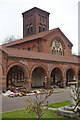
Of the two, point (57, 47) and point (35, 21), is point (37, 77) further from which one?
point (35, 21)

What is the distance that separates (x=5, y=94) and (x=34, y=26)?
25744 mm

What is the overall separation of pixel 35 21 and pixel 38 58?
1938 centimetres

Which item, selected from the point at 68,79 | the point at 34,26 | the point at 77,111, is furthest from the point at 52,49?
the point at 77,111

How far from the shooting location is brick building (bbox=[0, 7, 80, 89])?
66.8ft

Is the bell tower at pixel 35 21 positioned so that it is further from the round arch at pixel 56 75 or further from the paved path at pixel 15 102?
the paved path at pixel 15 102

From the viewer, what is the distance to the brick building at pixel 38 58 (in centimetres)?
2035

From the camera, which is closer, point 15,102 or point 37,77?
point 15,102

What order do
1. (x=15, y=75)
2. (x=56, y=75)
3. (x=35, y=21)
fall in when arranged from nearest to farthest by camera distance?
(x=15, y=75)
(x=56, y=75)
(x=35, y=21)

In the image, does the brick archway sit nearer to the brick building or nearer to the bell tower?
the brick building

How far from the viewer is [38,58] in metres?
22.6

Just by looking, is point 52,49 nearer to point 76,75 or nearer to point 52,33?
point 52,33

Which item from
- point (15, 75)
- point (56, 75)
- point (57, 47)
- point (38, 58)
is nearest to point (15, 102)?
point (15, 75)

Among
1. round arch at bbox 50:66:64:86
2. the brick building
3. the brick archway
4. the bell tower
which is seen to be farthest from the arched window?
the brick archway

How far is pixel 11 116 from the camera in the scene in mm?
8672
